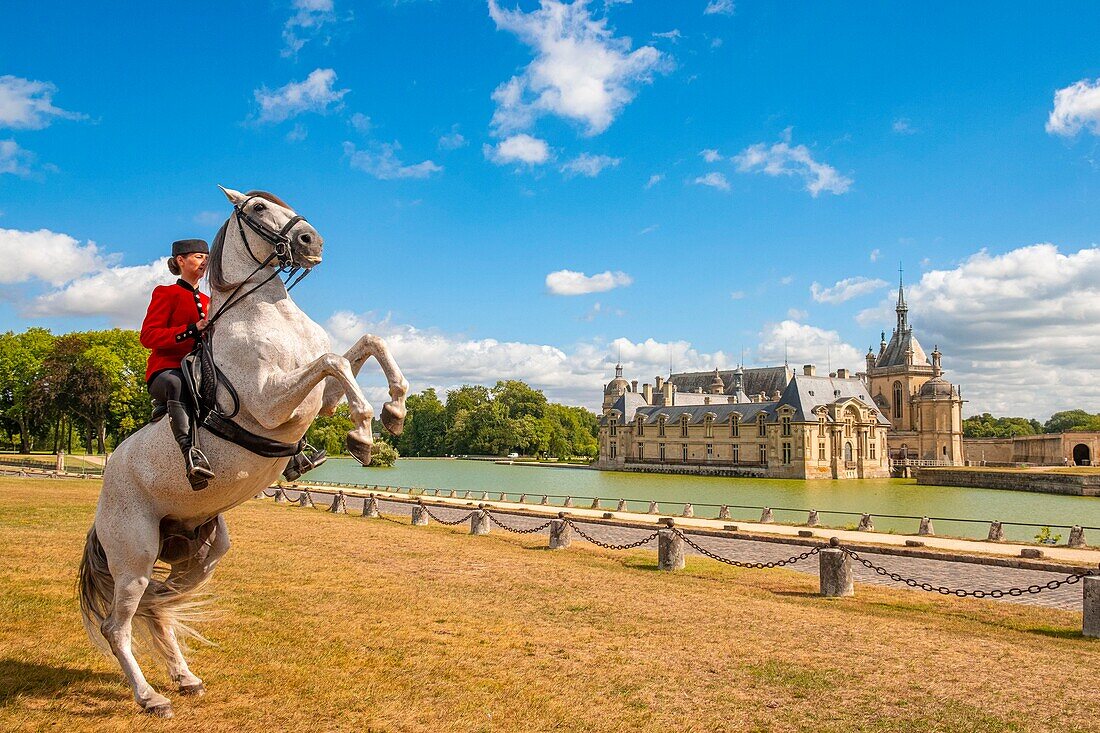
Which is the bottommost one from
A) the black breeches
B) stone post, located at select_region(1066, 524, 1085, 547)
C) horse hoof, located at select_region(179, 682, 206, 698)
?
stone post, located at select_region(1066, 524, 1085, 547)

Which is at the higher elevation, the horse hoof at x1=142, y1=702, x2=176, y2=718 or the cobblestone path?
the horse hoof at x1=142, y1=702, x2=176, y2=718

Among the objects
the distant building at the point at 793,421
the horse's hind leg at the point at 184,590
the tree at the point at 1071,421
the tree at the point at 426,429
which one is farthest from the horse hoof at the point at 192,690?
the tree at the point at 1071,421

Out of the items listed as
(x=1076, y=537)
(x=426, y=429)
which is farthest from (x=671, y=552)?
(x=426, y=429)

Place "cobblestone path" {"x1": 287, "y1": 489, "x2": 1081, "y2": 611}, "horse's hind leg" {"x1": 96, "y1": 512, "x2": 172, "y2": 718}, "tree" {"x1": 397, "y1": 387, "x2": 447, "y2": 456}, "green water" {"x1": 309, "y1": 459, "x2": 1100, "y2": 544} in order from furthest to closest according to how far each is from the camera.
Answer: "tree" {"x1": 397, "y1": 387, "x2": 447, "y2": 456}
"green water" {"x1": 309, "y1": 459, "x2": 1100, "y2": 544}
"cobblestone path" {"x1": 287, "y1": 489, "x2": 1081, "y2": 611}
"horse's hind leg" {"x1": 96, "y1": 512, "x2": 172, "y2": 718}

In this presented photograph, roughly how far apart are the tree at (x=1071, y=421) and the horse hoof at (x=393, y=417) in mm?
145542

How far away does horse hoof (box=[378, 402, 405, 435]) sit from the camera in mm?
4648

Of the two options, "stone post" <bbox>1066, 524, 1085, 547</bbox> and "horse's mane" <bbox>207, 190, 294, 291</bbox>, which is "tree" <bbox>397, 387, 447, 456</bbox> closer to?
"stone post" <bbox>1066, 524, 1085, 547</bbox>

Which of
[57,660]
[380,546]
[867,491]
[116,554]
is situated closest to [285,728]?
[116,554]

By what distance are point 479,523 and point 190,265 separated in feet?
47.4

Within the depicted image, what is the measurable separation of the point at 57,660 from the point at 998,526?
21.4m

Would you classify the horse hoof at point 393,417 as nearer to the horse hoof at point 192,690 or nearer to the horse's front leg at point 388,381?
the horse's front leg at point 388,381

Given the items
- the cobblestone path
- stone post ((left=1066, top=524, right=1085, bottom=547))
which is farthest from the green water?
the cobblestone path

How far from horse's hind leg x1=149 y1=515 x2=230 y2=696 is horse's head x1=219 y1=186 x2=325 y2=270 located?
86.6 inches

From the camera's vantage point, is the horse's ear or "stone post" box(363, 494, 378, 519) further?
"stone post" box(363, 494, 378, 519)
